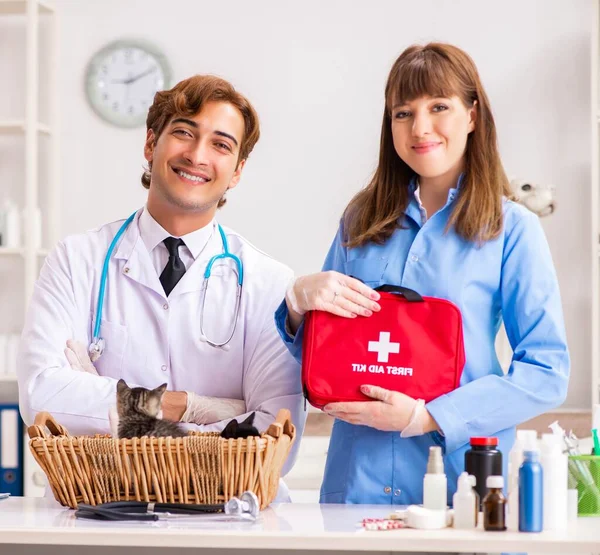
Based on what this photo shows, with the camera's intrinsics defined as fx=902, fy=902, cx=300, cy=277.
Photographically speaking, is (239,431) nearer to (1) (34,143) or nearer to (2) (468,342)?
(2) (468,342)

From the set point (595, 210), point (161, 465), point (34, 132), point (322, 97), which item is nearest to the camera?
point (161, 465)

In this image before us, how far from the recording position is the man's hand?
1739mm

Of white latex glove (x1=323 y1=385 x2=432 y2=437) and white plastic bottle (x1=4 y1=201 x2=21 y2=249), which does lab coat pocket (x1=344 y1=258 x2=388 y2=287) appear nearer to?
white latex glove (x1=323 y1=385 x2=432 y2=437)

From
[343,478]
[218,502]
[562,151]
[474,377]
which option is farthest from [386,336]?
[562,151]

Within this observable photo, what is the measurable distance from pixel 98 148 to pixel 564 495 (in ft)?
9.32

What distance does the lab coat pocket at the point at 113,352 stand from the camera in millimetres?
1836

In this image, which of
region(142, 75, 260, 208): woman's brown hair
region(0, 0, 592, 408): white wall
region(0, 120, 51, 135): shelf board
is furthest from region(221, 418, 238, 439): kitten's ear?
region(0, 120, 51, 135): shelf board

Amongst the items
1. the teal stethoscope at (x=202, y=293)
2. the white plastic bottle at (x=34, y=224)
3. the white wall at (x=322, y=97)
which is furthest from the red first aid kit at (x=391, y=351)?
the white plastic bottle at (x=34, y=224)

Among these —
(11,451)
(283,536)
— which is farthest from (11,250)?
(283,536)

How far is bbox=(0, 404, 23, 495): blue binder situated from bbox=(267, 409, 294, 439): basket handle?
2.20m

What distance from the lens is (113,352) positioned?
1.84 meters

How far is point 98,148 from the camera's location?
3.70 metres

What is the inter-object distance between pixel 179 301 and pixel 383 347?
529 mm

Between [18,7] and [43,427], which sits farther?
[18,7]
